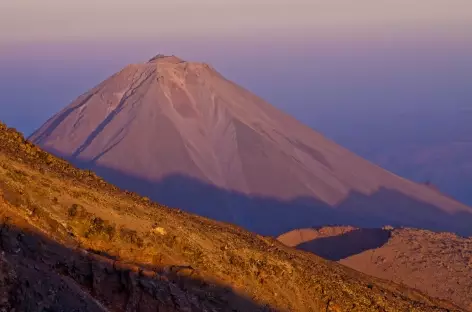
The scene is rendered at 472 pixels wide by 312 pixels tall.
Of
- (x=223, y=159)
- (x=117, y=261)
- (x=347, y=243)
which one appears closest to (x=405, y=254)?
(x=347, y=243)

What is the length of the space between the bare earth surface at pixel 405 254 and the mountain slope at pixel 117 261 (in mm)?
16039

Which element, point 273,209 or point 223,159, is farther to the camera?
point 223,159

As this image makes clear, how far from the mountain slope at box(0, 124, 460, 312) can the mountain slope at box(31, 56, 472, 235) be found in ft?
111

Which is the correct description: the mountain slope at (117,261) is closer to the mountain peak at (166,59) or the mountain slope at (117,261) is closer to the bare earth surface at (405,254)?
the bare earth surface at (405,254)

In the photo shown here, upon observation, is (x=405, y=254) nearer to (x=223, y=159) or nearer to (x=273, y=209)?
(x=273, y=209)

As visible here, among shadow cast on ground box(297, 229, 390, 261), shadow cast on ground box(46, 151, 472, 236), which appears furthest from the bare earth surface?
shadow cast on ground box(46, 151, 472, 236)

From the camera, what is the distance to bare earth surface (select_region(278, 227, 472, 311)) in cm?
3027

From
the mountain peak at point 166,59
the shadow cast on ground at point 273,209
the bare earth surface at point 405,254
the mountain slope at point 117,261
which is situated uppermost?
the mountain peak at point 166,59

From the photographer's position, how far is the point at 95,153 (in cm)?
5584

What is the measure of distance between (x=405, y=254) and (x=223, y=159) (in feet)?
79.4

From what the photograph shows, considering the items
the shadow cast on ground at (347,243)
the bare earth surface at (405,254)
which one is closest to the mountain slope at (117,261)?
the bare earth surface at (405,254)

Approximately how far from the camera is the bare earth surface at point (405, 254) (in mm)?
30266

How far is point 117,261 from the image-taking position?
32.4 feet

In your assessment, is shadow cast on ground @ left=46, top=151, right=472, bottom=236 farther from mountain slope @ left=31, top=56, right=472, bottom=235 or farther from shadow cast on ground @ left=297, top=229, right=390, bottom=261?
shadow cast on ground @ left=297, top=229, right=390, bottom=261
